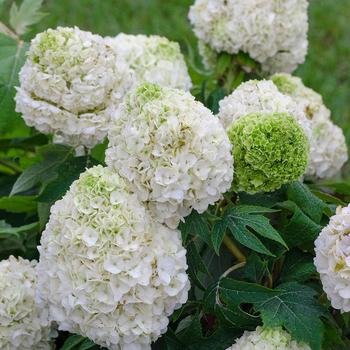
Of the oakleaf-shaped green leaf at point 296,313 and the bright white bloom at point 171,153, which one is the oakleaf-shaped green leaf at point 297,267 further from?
the bright white bloom at point 171,153

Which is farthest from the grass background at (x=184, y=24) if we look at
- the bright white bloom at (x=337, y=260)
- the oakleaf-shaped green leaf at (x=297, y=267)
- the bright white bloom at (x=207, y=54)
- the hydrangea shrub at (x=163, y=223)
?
the bright white bloom at (x=337, y=260)

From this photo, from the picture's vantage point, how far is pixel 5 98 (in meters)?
2.67

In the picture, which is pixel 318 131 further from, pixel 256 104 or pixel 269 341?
pixel 269 341

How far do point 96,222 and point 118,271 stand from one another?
0.37 feet

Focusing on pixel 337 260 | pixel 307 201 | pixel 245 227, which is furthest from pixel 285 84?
pixel 337 260

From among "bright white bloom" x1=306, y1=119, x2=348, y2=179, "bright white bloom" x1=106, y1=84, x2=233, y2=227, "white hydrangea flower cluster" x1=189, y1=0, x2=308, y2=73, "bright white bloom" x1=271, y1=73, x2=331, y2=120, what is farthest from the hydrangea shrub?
"white hydrangea flower cluster" x1=189, y1=0, x2=308, y2=73

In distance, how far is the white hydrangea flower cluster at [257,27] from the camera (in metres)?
2.74

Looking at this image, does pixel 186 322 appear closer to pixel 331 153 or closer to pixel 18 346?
pixel 18 346

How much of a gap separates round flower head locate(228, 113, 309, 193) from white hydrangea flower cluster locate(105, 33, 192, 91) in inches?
30.8

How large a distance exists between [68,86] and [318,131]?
0.91 metres

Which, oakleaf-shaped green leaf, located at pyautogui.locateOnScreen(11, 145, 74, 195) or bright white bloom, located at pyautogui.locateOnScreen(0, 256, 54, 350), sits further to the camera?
oakleaf-shaped green leaf, located at pyautogui.locateOnScreen(11, 145, 74, 195)

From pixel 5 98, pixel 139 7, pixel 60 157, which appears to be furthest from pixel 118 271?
pixel 139 7

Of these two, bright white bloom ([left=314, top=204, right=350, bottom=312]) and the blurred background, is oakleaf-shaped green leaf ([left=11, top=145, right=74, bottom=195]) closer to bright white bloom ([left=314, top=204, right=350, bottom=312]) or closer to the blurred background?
bright white bloom ([left=314, top=204, right=350, bottom=312])

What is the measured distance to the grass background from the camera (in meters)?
5.00
